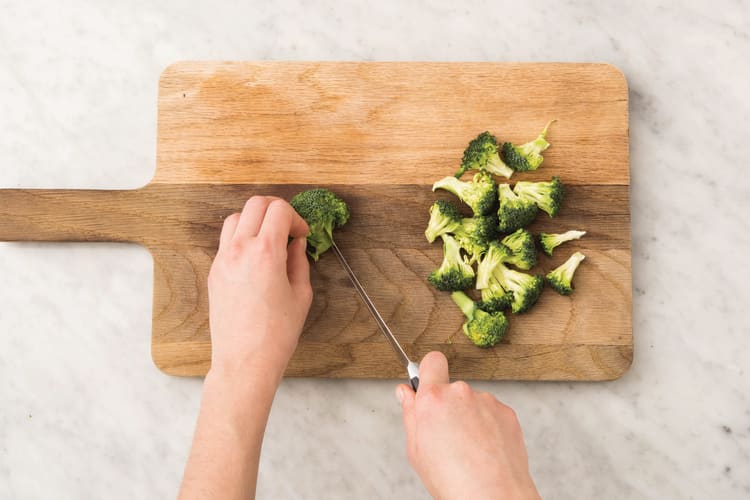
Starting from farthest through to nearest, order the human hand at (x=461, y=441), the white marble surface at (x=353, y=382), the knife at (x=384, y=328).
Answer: the white marble surface at (x=353, y=382), the knife at (x=384, y=328), the human hand at (x=461, y=441)

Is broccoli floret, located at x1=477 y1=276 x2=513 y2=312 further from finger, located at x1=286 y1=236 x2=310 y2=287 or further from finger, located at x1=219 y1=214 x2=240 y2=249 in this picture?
finger, located at x1=219 y1=214 x2=240 y2=249

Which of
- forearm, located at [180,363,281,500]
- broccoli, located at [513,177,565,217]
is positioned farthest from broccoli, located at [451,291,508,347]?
forearm, located at [180,363,281,500]

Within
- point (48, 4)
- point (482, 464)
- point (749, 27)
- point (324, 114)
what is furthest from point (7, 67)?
point (749, 27)

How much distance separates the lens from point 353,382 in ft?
6.55

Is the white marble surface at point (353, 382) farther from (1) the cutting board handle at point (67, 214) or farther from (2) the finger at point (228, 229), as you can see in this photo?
(2) the finger at point (228, 229)

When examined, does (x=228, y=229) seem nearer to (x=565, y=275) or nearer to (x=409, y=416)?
(x=409, y=416)

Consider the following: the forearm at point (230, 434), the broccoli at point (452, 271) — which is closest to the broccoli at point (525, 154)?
the broccoli at point (452, 271)

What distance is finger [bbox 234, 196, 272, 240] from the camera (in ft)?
5.91

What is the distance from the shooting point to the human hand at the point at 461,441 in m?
1.55

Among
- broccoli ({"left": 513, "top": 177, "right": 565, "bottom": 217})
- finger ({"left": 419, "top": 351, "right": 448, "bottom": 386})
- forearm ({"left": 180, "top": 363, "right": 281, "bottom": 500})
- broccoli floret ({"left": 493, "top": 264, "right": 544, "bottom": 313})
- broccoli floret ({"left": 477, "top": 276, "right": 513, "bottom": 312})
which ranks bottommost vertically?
forearm ({"left": 180, "top": 363, "right": 281, "bottom": 500})

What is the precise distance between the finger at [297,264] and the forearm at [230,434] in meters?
0.27

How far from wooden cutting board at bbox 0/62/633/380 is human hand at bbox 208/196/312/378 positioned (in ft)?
0.48

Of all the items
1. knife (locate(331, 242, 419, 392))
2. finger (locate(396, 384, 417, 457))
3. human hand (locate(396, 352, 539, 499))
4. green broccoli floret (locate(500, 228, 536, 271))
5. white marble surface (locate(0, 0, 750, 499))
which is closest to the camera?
→ human hand (locate(396, 352, 539, 499))

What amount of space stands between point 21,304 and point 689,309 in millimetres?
2152
